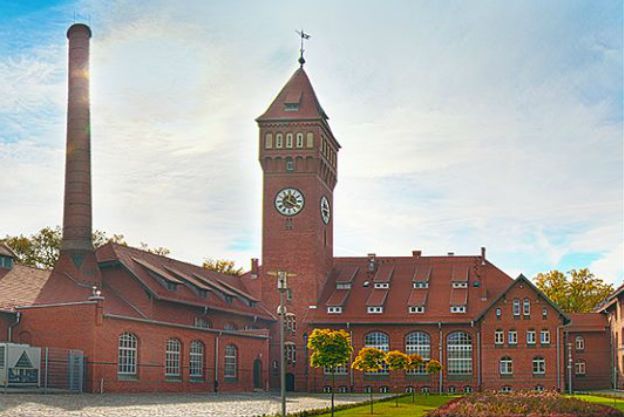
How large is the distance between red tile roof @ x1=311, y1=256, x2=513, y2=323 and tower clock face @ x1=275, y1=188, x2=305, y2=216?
7.17m

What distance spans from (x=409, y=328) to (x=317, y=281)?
26.9 ft

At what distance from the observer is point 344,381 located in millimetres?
78812

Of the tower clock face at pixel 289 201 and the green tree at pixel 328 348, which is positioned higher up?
the tower clock face at pixel 289 201

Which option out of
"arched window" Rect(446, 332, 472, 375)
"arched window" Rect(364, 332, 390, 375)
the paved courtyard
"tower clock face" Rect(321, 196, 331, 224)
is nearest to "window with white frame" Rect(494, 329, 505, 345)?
"arched window" Rect(446, 332, 472, 375)

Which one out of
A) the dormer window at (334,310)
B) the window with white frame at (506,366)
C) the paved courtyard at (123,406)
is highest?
the dormer window at (334,310)

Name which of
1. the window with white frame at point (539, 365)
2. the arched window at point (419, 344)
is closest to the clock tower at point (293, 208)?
the arched window at point (419, 344)

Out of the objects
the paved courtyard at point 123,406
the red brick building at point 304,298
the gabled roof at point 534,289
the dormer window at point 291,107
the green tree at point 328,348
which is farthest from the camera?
the dormer window at point 291,107

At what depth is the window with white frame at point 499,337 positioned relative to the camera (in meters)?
76.4

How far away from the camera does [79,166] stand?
60531 mm

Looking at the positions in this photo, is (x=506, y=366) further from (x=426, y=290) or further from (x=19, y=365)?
(x=19, y=365)

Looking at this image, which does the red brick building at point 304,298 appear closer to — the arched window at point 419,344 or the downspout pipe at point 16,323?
the arched window at point 419,344

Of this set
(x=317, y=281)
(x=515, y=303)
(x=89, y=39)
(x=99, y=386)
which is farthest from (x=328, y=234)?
(x=99, y=386)

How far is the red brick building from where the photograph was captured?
60.7m

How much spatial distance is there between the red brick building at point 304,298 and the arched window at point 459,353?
0.09m
